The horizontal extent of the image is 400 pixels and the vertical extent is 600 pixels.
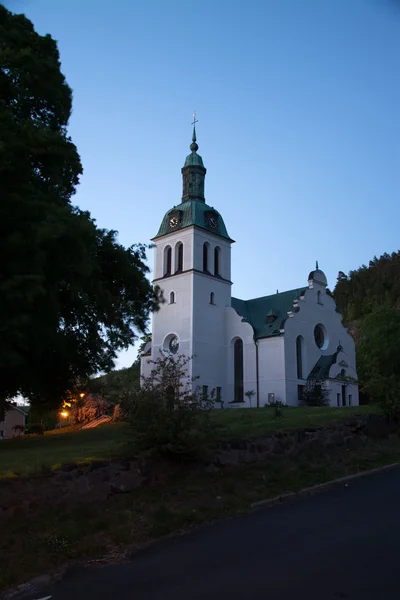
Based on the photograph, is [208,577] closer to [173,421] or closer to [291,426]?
[173,421]

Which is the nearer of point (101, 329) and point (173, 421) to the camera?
point (173, 421)

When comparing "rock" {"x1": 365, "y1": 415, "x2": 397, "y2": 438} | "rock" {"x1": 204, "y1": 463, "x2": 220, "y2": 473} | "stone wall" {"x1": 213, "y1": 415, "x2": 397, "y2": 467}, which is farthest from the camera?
"rock" {"x1": 365, "y1": 415, "x2": 397, "y2": 438}

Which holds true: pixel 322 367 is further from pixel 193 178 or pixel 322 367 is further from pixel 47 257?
pixel 47 257

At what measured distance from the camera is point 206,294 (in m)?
43.8

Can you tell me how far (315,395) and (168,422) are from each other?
30000 millimetres

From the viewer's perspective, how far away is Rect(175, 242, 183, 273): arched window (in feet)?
148

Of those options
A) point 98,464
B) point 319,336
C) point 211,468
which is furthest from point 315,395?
point 98,464

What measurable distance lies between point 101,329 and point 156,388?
418 centimetres

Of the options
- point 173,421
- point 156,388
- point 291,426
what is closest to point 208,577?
point 173,421

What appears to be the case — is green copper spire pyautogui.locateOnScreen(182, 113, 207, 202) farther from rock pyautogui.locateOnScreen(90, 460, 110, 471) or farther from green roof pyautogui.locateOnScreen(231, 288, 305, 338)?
rock pyautogui.locateOnScreen(90, 460, 110, 471)

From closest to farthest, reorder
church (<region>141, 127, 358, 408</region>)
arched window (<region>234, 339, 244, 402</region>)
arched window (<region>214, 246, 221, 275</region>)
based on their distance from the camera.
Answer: church (<region>141, 127, 358, 408</region>), arched window (<region>234, 339, 244, 402</region>), arched window (<region>214, 246, 221, 275</region>)

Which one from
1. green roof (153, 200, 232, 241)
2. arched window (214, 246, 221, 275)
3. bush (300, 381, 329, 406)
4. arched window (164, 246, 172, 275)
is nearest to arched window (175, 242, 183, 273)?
arched window (164, 246, 172, 275)

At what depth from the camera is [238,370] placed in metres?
42.7

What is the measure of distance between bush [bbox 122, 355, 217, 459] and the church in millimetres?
27068
